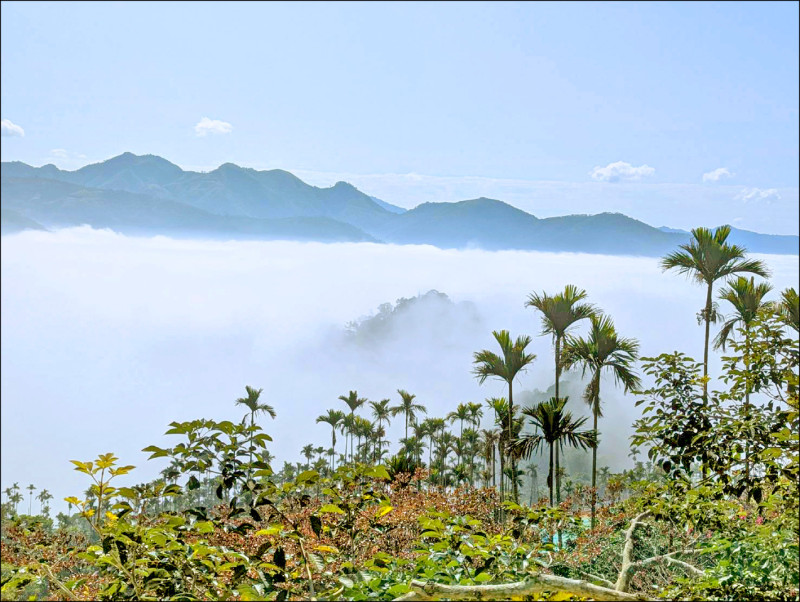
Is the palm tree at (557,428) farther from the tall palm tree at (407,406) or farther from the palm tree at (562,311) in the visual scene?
the tall palm tree at (407,406)

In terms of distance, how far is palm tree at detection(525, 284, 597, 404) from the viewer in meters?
15.9

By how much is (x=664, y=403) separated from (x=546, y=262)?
193 metres

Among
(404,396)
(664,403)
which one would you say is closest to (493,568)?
(664,403)

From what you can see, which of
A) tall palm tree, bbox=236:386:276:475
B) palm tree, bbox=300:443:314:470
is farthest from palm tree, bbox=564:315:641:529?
palm tree, bbox=300:443:314:470

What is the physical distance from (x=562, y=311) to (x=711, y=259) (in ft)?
14.9

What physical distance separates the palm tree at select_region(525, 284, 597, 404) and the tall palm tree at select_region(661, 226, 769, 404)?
2.90m

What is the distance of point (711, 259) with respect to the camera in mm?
16688

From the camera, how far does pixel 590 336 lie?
15148mm

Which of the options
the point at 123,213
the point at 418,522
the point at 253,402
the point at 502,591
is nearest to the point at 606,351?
the point at 418,522

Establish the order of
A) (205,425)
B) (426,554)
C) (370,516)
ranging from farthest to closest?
(370,516) < (426,554) < (205,425)

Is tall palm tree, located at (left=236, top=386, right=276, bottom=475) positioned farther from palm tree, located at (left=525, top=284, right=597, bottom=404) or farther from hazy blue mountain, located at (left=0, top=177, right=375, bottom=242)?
hazy blue mountain, located at (left=0, top=177, right=375, bottom=242)

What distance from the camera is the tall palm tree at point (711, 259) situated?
16484 mm

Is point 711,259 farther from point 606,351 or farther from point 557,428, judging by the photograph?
point 557,428

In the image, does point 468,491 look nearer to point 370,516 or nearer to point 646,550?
point 646,550
